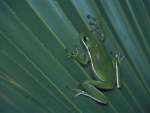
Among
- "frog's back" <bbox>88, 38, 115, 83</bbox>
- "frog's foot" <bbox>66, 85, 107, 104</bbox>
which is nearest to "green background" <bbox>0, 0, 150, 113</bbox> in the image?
"frog's foot" <bbox>66, 85, 107, 104</bbox>

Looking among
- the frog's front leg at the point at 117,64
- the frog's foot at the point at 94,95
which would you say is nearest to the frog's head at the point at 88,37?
the frog's front leg at the point at 117,64

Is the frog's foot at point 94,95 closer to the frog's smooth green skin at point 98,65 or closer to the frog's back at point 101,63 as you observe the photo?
the frog's smooth green skin at point 98,65

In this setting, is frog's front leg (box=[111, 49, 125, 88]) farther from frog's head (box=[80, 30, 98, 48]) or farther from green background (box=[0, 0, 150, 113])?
frog's head (box=[80, 30, 98, 48])

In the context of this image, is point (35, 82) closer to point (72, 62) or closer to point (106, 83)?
point (72, 62)

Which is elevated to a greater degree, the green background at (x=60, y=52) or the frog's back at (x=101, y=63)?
the green background at (x=60, y=52)

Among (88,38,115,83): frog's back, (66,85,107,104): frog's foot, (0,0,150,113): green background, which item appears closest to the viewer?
(0,0,150,113): green background
